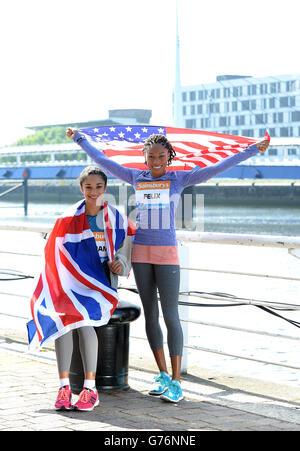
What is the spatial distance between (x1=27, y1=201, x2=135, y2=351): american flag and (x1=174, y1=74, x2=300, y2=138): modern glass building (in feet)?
318

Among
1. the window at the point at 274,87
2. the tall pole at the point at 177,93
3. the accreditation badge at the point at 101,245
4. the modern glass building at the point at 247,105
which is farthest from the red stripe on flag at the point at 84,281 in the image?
the window at the point at 274,87

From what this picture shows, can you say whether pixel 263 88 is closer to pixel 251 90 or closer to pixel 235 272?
pixel 251 90

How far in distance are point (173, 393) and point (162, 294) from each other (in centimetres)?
61

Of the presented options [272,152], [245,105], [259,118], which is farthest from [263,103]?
[272,152]

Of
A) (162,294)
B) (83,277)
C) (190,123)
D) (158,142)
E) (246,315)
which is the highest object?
(190,123)

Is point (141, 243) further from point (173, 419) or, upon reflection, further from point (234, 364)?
point (234, 364)

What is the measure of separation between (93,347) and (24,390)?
655mm

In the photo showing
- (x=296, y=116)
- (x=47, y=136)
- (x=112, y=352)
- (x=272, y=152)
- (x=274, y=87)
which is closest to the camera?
(x=112, y=352)

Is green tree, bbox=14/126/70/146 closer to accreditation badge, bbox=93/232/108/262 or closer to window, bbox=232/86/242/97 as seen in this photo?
window, bbox=232/86/242/97

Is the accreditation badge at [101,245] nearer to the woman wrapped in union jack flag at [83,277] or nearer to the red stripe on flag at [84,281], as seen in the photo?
the woman wrapped in union jack flag at [83,277]

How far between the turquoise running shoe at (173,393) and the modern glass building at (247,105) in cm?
9698

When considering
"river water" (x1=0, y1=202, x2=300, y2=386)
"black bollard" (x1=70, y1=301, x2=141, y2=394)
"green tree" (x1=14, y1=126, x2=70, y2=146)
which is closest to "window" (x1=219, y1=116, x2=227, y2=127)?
"green tree" (x1=14, y1=126, x2=70, y2=146)

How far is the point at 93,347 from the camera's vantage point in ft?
16.0

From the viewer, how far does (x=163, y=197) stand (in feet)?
16.4
